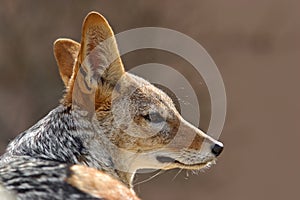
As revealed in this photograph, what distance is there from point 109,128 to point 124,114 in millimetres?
104

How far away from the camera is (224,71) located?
27.3 ft

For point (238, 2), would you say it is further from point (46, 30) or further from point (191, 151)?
point (191, 151)

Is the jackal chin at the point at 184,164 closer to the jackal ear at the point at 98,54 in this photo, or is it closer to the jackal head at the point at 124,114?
the jackal head at the point at 124,114

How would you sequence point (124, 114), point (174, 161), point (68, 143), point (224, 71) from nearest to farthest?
point (68, 143) < point (124, 114) < point (174, 161) < point (224, 71)

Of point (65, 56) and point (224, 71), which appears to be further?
point (224, 71)

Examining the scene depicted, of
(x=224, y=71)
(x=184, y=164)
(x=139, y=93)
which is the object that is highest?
(x=139, y=93)

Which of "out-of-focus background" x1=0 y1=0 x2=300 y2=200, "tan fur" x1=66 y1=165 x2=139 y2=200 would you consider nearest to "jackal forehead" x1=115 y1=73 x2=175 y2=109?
"tan fur" x1=66 y1=165 x2=139 y2=200

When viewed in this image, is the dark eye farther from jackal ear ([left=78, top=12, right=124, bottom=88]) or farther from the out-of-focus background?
the out-of-focus background

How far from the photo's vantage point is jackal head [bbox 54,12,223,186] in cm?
374

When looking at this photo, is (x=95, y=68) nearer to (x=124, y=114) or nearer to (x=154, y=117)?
(x=124, y=114)

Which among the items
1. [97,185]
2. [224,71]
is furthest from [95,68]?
[224,71]

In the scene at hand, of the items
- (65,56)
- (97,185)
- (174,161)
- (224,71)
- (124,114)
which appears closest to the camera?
(97,185)

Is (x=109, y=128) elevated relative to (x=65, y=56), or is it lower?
lower

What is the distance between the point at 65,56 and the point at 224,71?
13.8 ft
